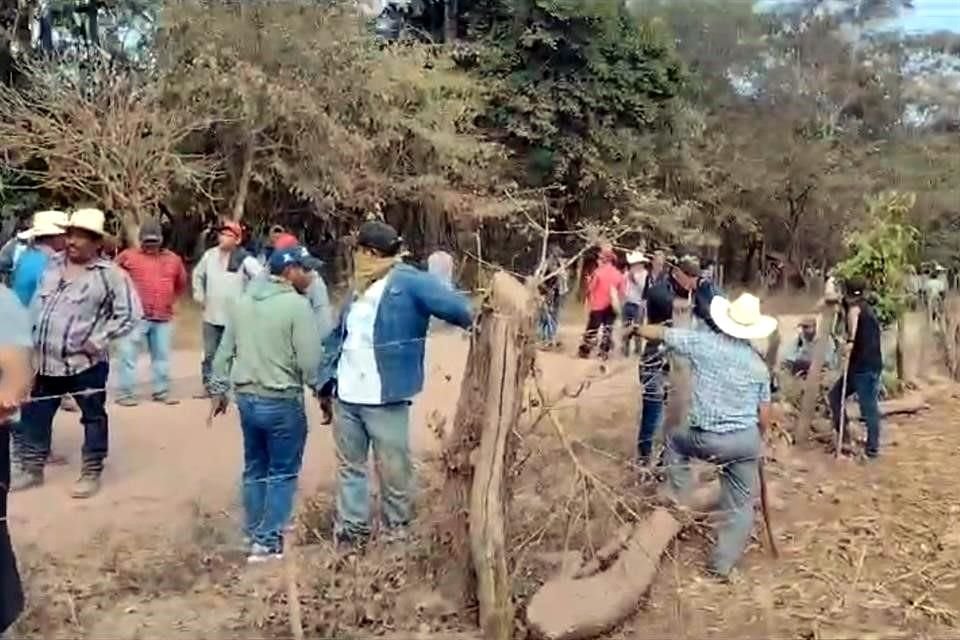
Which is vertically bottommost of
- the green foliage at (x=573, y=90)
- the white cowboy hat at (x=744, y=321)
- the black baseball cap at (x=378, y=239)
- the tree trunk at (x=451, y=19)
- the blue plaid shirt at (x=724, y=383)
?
the blue plaid shirt at (x=724, y=383)

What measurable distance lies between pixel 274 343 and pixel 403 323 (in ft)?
2.07

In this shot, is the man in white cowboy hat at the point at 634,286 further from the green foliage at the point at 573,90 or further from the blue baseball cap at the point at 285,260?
the green foliage at the point at 573,90

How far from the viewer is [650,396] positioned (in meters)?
7.95

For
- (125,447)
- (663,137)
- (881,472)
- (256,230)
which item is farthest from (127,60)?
(881,472)

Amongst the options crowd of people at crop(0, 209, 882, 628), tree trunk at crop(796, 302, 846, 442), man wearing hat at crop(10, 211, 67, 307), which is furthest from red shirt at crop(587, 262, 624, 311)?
man wearing hat at crop(10, 211, 67, 307)

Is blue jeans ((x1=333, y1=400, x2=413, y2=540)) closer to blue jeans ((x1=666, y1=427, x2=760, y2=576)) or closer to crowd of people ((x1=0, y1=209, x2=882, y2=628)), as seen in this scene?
crowd of people ((x1=0, y1=209, x2=882, y2=628))

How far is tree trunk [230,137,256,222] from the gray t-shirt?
18057 mm

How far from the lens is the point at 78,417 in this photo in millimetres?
8938

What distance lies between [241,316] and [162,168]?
14.8 m

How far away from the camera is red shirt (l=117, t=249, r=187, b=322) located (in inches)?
372

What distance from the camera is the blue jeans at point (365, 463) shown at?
5.86 meters

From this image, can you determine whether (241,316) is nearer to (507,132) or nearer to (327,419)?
(327,419)

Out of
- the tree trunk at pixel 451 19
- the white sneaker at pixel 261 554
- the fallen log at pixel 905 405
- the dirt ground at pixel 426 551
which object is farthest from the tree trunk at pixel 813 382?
the tree trunk at pixel 451 19

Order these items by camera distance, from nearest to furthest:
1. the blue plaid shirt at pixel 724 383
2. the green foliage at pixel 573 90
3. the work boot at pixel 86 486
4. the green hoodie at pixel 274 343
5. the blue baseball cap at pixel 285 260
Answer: the green hoodie at pixel 274 343
the blue baseball cap at pixel 285 260
the blue plaid shirt at pixel 724 383
the work boot at pixel 86 486
the green foliage at pixel 573 90
